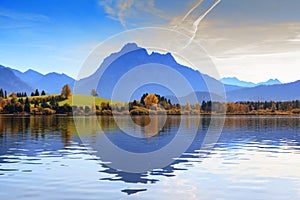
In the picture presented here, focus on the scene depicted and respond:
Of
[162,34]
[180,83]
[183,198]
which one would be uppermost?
[162,34]

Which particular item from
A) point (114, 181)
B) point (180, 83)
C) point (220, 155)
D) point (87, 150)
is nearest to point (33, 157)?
point (87, 150)

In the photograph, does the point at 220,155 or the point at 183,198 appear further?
the point at 220,155

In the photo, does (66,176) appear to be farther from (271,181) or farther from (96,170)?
(271,181)

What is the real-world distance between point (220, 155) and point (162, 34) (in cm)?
2035

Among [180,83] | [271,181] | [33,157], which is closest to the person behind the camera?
[271,181]

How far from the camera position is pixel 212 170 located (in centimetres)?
4097

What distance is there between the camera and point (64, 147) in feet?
201

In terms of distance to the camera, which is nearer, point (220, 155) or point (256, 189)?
point (256, 189)

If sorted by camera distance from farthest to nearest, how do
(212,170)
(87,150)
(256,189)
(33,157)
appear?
(87,150) < (33,157) < (212,170) < (256,189)

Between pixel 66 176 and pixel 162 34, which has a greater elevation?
pixel 162 34

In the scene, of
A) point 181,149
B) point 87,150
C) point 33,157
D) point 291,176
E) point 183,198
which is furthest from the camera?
point 181,149

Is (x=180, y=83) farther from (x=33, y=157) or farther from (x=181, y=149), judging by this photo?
(x=33, y=157)

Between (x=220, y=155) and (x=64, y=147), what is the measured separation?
2112 centimetres

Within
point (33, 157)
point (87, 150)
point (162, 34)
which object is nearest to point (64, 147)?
point (87, 150)
